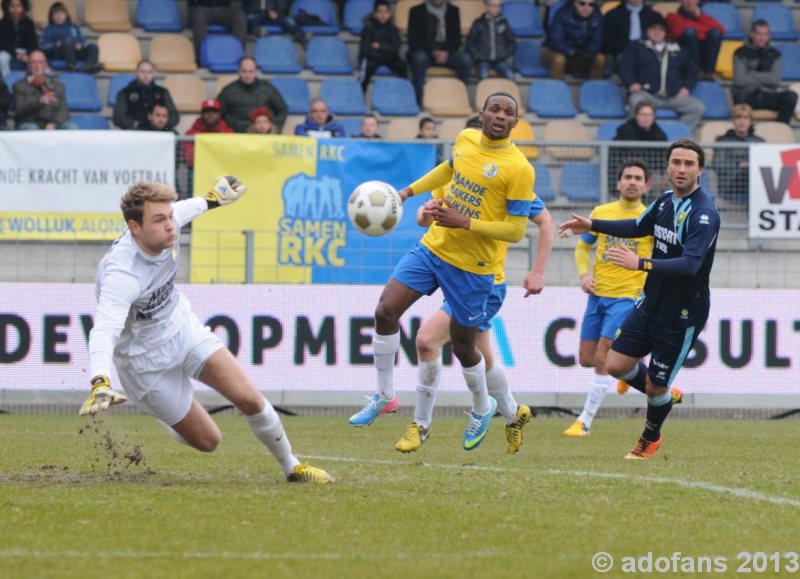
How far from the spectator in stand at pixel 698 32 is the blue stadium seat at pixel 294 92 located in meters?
6.22

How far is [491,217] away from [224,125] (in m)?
9.36

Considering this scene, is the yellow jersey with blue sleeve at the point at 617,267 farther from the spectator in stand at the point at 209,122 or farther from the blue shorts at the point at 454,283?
the spectator in stand at the point at 209,122

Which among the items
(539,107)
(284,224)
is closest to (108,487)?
(284,224)

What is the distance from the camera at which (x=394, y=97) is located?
21.6m

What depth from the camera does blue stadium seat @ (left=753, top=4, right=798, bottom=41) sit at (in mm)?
23969

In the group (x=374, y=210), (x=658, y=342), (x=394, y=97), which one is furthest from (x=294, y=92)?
(x=658, y=342)

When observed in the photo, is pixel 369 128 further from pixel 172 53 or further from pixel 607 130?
pixel 172 53

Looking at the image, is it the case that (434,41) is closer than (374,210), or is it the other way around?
(374,210)

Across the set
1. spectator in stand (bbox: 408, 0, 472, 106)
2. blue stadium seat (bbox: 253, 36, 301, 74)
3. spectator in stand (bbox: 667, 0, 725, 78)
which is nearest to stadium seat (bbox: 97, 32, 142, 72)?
blue stadium seat (bbox: 253, 36, 301, 74)

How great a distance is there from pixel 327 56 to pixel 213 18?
1.95 meters

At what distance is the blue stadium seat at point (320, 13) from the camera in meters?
22.7

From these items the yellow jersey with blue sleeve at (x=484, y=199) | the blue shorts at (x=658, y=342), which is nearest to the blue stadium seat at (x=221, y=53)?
the yellow jersey with blue sleeve at (x=484, y=199)

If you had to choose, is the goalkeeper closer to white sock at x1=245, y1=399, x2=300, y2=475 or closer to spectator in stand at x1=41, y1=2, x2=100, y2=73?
white sock at x1=245, y1=399, x2=300, y2=475

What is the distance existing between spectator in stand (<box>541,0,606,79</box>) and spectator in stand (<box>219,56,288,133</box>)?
5132 mm
